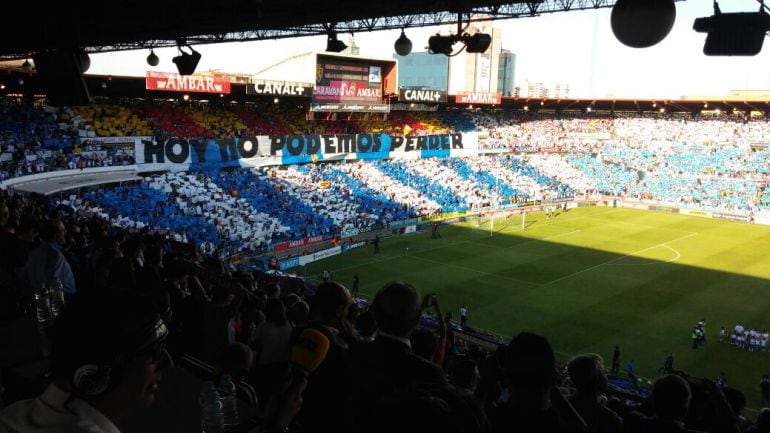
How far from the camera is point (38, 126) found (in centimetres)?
3111

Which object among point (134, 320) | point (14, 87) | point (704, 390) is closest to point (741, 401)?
point (704, 390)

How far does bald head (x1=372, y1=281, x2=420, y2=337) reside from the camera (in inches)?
119

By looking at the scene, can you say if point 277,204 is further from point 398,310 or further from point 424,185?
point 398,310

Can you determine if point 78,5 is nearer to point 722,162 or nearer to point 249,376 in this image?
point 249,376

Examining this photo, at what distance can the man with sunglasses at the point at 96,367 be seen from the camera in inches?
67.7

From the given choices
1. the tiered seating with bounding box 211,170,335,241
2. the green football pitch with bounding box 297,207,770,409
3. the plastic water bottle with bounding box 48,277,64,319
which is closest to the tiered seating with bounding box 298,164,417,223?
the green football pitch with bounding box 297,207,770,409

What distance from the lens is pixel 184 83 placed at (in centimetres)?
3650

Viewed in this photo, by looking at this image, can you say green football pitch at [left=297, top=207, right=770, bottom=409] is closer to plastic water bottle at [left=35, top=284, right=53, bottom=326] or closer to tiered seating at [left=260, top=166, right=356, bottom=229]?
tiered seating at [left=260, top=166, right=356, bottom=229]

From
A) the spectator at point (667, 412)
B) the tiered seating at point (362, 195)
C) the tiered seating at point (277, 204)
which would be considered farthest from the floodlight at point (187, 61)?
the tiered seating at point (362, 195)

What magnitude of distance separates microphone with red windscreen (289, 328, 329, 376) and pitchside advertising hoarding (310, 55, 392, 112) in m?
43.5

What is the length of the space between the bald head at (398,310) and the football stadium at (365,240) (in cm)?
2

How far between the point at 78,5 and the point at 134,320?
39.9 ft

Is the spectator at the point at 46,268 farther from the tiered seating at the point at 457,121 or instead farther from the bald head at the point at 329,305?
the tiered seating at the point at 457,121

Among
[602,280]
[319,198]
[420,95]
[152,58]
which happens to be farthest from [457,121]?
[152,58]
